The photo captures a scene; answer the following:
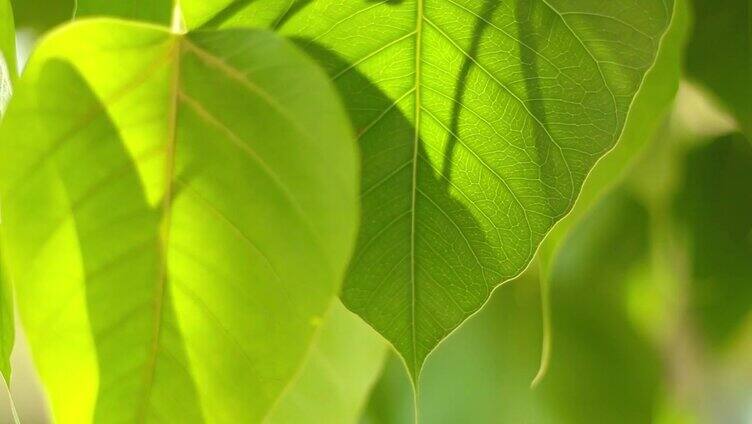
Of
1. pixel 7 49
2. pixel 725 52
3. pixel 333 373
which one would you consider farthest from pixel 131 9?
pixel 725 52

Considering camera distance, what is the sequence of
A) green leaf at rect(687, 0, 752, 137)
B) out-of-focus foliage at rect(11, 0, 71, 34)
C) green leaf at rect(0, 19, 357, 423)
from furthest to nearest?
1. out-of-focus foliage at rect(11, 0, 71, 34)
2. green leaf at rect(687, 0, 752, 137)
3. green leaf at rect(0, 19, 357, 423)

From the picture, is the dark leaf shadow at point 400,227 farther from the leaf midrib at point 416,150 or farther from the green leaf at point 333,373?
the green leaf at point 333,373

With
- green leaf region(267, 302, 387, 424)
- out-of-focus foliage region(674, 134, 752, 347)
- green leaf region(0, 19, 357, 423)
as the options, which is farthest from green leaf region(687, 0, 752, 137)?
green leaf region(0, 19, 357, 423)

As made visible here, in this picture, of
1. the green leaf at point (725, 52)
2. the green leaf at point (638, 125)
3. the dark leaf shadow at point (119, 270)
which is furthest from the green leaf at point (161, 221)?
the green leaf at point (725, 52)

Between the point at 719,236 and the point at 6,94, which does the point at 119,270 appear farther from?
the point at 719,236

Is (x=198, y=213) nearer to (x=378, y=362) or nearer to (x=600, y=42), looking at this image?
(x=600, y=42)

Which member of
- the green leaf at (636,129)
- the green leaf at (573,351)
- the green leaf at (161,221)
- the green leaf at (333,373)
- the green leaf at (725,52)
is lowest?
the green leaf at (573,351)

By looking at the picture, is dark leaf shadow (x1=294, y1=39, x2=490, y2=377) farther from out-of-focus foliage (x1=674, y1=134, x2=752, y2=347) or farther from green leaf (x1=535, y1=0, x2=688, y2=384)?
out-of-focus foliage (x1=674, y1=134, x2=752, y2=347)
